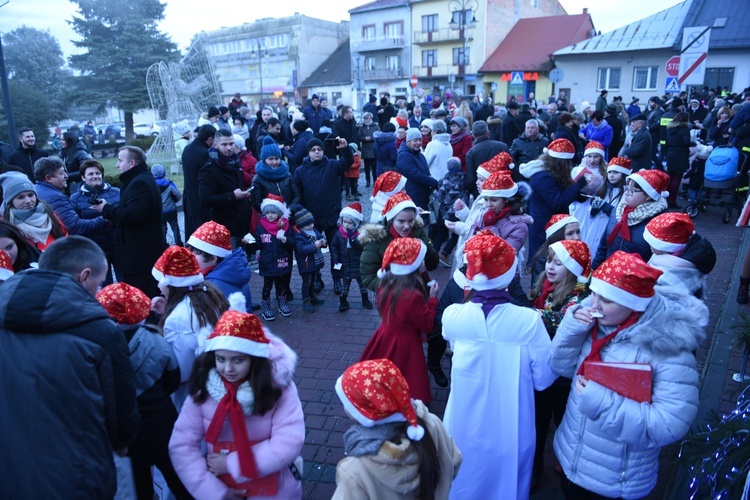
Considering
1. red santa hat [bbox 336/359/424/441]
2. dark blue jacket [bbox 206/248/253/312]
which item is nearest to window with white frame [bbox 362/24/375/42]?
dark blue jacket [bbox 206/248/253/312]

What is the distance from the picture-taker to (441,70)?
46.7 metres

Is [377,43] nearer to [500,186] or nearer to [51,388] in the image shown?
[500,186]

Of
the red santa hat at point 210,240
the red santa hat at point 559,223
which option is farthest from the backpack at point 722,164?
the red santa hat at point 210,240

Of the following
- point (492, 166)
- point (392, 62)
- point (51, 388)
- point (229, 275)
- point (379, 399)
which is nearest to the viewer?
point (51, 388)

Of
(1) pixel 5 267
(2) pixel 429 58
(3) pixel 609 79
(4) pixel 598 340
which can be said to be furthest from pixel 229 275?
(2) pixel 429 58

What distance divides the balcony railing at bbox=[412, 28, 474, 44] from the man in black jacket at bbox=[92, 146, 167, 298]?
42662 mm

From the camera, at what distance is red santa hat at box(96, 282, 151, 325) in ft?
8.89

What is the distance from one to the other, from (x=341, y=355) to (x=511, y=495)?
9.10ft

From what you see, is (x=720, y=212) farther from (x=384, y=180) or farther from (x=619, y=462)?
(x=619, y=462)

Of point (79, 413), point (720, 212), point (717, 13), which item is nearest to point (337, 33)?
point (717, 13)

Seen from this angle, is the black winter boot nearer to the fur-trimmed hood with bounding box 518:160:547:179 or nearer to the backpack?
the fur-trimmed hood with bounding box 518:160:547:179

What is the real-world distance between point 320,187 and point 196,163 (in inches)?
68.8

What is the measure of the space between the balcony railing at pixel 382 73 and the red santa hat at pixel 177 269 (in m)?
48.7

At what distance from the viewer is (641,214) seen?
4473 millimetres
